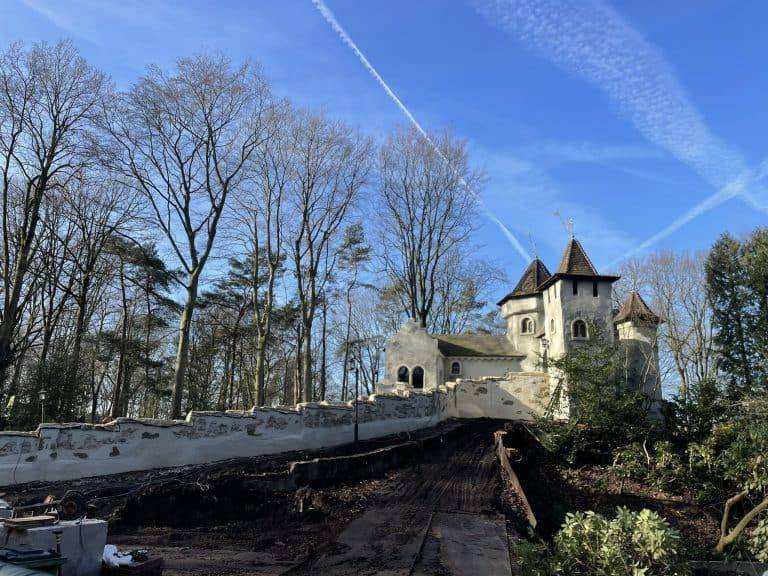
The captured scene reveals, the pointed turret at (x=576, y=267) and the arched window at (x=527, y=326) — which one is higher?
the pointed turret at (x=576, y=267)

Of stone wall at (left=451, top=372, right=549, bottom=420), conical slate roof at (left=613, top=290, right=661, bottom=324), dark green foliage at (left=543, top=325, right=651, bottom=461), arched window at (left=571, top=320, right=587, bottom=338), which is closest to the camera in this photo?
dark green foliage at (left=543, top=325, right=651, bottom=461)

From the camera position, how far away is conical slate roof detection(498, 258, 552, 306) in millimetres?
34750

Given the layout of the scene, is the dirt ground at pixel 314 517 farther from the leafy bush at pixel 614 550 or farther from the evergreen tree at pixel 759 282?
the evergreen tree at pixel 759 282

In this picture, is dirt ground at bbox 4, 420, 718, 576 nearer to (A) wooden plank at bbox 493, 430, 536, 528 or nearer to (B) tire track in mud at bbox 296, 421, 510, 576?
(B) tire track in mud at bbox 296, 421, 510, 576

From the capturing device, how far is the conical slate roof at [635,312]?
26.1 meters

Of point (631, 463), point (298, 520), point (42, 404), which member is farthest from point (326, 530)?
point (42, 404)

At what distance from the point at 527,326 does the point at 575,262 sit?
7.34 m

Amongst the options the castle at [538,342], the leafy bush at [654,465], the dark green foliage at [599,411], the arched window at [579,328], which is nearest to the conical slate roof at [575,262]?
the castle at [538,342]

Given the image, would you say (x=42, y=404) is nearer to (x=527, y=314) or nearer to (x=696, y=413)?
(x=696, y=413)

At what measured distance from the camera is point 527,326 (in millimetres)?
33844

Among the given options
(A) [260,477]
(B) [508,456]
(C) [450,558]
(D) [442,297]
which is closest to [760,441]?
(B) [508,456]

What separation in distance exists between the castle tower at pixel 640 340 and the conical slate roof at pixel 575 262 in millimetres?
2604

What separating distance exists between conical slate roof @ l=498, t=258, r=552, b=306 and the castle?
0.12 m

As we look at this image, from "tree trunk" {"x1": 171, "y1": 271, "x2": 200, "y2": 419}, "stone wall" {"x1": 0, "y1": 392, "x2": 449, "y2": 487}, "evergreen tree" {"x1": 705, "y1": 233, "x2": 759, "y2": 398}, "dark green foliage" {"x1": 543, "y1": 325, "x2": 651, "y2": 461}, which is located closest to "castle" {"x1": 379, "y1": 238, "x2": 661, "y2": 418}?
"dark green foliage" {"x1": 543, "y1": 325, "x2": 651, "y2": 461}
